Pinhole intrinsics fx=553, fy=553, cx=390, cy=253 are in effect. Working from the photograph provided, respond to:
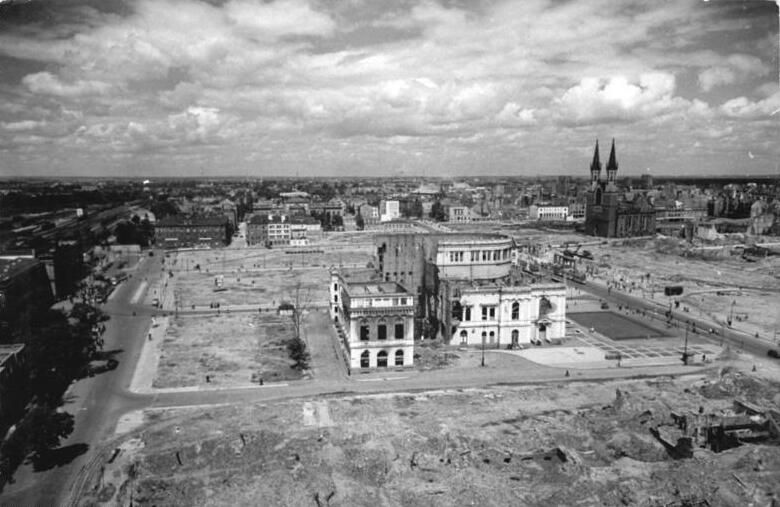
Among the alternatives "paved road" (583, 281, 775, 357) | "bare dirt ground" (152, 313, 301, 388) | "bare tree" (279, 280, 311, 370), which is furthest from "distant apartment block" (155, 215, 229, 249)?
"paved road" (583, 281, 775, 357)

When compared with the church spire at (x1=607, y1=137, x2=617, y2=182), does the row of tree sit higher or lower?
lower

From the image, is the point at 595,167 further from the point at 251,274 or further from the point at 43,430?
the point at 43,430

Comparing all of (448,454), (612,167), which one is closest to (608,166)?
(612,167)

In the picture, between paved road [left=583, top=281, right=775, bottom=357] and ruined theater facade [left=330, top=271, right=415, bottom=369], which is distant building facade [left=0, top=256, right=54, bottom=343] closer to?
ruined theater facade [left=330, top=271, right=415, bottom=369]

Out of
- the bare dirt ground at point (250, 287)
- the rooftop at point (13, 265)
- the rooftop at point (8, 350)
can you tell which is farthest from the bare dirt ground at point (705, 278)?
the rooftop at point (13, 265)

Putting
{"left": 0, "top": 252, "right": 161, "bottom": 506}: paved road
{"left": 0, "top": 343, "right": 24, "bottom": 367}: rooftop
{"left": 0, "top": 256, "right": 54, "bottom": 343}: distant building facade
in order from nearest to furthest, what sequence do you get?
{"left": 0, "top": 252, "right": 161, "bottom": 506}: paved road < {"left": 0, "top": 343, "right": 24, "bottom": 367}: rooftop < {"left": 0, "top": 256, "right": 54, "bottom": 343}: distant building facade

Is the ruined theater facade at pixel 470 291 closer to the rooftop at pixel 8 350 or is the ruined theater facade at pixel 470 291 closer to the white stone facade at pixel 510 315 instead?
the white stone facade at pixel 510 315
